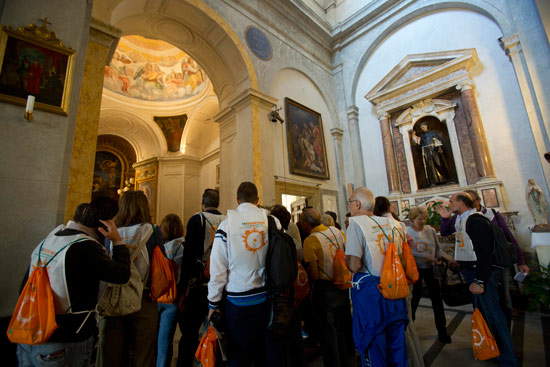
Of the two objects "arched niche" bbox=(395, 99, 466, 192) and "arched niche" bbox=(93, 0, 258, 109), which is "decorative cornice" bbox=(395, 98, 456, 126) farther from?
"arched niche" bbox=(93, 0, 258, 109)

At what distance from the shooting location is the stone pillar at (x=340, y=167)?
877 centimetres

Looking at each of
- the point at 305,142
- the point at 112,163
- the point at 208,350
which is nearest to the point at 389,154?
the point at 305,142

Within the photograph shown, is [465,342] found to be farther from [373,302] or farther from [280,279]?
[280,279]

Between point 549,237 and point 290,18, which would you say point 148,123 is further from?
point 549,237

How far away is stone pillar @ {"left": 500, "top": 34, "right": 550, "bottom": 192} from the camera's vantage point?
5605 mm

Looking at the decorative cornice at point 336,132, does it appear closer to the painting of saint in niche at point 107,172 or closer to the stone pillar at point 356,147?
the stone pillar at point 356,147

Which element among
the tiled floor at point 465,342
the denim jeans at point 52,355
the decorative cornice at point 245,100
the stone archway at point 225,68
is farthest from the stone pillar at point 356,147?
the denim jeans at point 52,355

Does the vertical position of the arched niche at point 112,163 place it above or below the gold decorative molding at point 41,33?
above

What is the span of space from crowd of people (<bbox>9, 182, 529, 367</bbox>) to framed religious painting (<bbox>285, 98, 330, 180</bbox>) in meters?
4.64

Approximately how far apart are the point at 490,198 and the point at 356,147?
4076 mm

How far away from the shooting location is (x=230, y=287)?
183 centimetres

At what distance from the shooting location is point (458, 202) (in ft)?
9.40

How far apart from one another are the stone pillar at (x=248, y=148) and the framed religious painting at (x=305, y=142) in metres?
0.80

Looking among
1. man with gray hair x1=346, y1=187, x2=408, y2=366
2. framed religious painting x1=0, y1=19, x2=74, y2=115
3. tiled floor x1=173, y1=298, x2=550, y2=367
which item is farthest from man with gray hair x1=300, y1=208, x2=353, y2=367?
framed religious painting x1=0, y1=19, x2=74, y2=115
